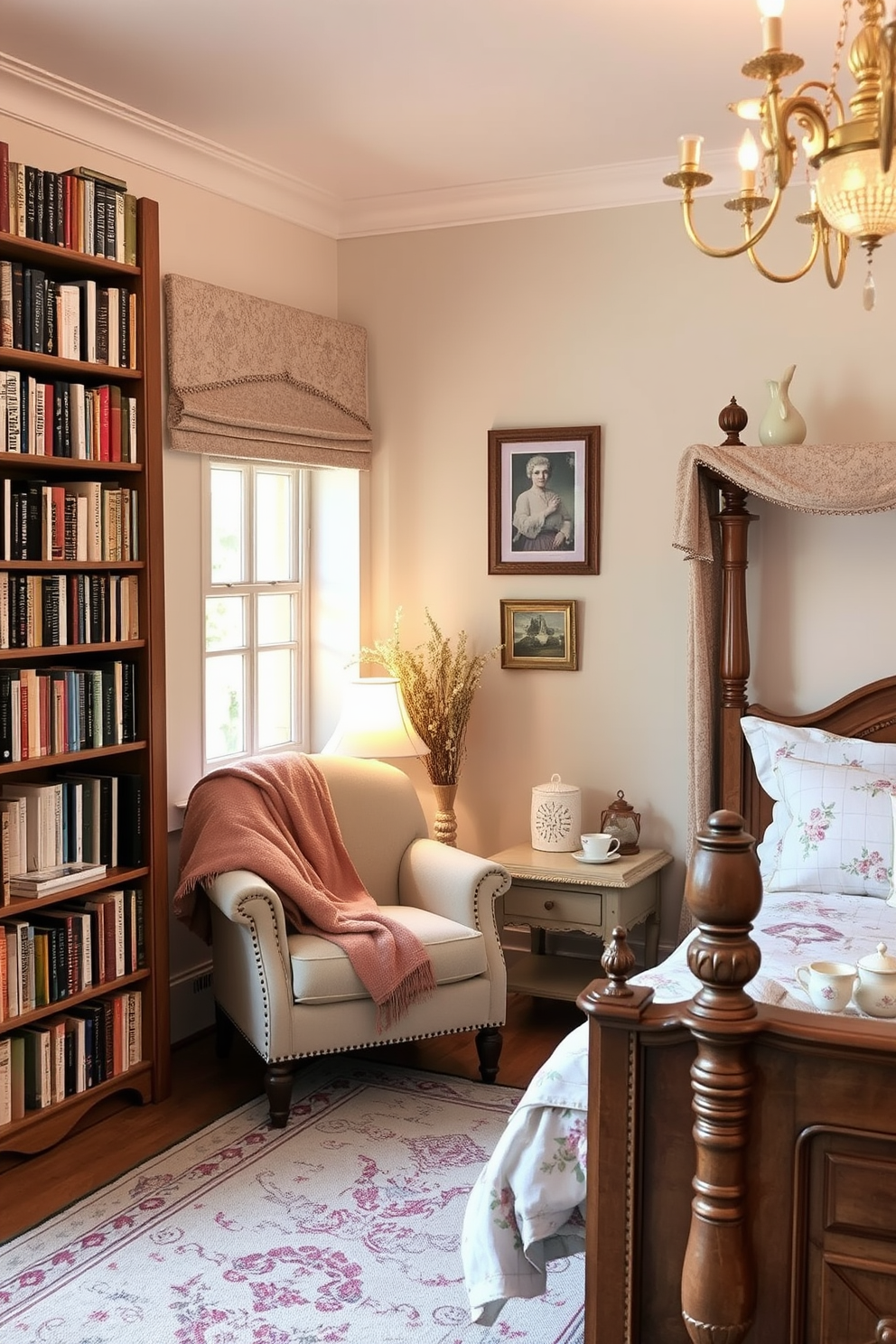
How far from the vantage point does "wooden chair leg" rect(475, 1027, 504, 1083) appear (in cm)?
381

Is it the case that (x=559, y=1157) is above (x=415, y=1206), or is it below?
above

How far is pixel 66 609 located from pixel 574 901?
6.14ft

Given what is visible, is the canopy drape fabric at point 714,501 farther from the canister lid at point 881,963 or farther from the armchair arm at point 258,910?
the canister lid at point 881,963

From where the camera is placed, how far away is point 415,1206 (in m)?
3.11

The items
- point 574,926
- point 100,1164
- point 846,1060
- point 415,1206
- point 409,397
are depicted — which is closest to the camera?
point 846,1060

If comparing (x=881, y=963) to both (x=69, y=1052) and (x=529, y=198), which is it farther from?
(x=529, y=198)

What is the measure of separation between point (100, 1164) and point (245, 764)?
1.22m

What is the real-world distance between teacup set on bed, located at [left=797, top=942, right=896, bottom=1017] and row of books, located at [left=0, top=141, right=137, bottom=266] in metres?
2.57

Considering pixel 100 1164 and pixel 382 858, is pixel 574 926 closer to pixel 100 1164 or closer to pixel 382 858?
pixel 382 858

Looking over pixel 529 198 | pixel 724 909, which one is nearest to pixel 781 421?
pixel 529 198

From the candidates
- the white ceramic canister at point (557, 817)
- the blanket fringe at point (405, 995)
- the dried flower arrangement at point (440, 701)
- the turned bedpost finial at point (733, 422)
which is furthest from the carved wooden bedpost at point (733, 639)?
the blanket fringe at point (405, 995)

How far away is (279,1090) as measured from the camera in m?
3.53

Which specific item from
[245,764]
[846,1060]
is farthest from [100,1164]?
[846,1060]

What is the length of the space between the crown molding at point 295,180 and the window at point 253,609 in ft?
3.10
